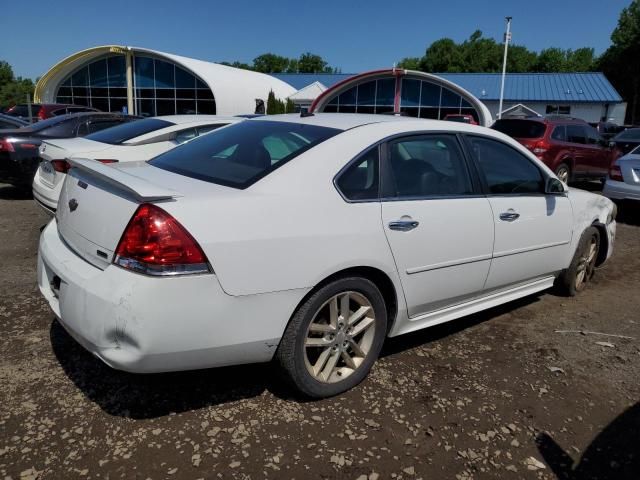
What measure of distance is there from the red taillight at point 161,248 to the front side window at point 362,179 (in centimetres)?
92

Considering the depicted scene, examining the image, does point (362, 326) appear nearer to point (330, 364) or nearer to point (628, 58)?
point (330, 364)

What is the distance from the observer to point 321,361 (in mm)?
3027

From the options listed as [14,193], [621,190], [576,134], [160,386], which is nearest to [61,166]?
[160,386]

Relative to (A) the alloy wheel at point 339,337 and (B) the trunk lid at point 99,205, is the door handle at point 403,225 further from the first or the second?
(B) the trunk lid at point 99,205

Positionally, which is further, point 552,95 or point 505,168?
point 552,95

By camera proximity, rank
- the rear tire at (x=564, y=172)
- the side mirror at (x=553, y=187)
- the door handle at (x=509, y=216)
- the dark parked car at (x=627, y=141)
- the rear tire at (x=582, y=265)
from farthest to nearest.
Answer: the dark parked car at (x=627, y=141) → the rear tire at (x=564, y=172) → the rear tire at (x=582, y=265) → the side mirror at (x=553, y=187) → the door handle at (x=509, y=216)

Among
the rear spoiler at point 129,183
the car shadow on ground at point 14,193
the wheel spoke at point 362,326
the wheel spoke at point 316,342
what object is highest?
the rear spoiler at point 129,183

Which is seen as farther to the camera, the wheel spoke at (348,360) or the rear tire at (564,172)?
the rear tire at (564,172)

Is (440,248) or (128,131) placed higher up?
(128,131)

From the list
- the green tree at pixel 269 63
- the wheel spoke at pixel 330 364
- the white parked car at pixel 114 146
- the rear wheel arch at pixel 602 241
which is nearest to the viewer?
the wheel spoke at pixel 330 364

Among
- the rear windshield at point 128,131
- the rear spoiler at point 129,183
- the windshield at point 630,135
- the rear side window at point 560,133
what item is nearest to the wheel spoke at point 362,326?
the rear spoiler at point 129,183

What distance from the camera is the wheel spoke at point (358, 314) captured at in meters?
3.09

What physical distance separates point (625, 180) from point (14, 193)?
408 inches

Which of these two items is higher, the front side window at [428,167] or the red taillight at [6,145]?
the front side window at [428,167]
